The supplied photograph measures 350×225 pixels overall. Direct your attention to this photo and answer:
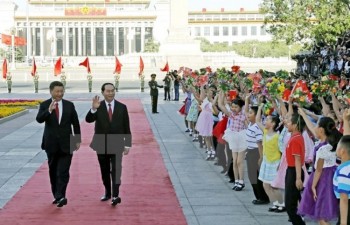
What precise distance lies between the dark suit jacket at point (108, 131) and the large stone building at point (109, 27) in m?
108

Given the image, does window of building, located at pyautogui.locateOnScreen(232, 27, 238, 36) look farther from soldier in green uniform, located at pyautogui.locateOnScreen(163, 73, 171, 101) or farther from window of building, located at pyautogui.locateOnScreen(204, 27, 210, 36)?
soldier in green uniform, located at pyautogui.locateOnScreen(163, 73, 171, 101)

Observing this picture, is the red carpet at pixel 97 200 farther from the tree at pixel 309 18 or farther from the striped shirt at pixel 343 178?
the tree at pixel 309 18

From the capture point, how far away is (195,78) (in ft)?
60.3

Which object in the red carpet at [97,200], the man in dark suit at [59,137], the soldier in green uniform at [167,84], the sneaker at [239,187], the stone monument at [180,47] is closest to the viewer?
the red carpet at [97,200]

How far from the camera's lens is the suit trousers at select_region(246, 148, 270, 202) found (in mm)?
10883

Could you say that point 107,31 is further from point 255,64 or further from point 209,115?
point 209,115

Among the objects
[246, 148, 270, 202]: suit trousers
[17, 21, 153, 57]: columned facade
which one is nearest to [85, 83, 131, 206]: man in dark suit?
[246, 148, 270, 202]: suit trousers

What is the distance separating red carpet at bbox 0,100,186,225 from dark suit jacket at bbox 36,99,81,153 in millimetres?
833

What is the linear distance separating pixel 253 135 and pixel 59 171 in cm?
284

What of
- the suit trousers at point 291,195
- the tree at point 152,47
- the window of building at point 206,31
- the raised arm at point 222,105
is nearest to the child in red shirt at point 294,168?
the suit trousers at point 291,195

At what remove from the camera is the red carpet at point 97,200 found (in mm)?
9742

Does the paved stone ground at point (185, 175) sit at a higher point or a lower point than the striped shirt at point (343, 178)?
lower

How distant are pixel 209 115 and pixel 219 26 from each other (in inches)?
4670

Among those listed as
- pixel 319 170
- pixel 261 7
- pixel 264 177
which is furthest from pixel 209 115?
pixel 261 7
